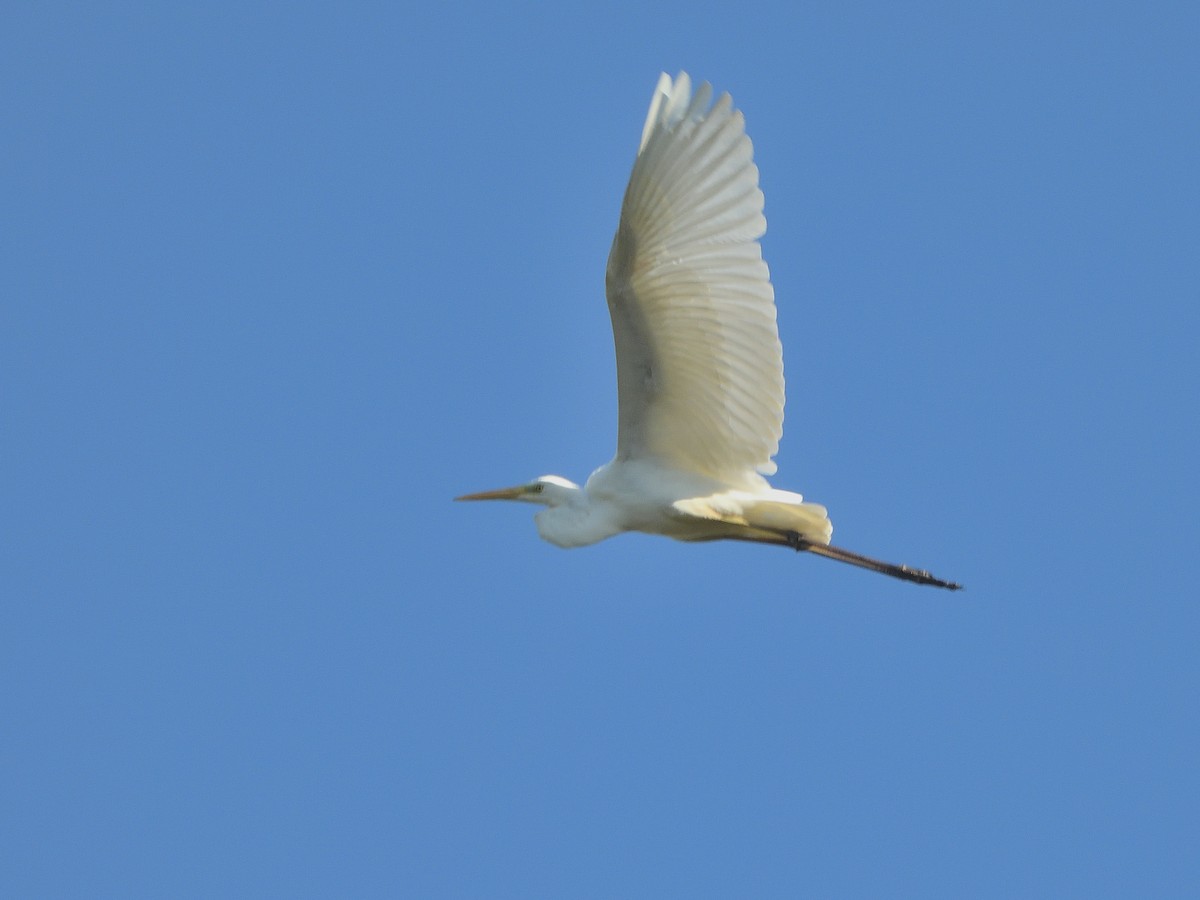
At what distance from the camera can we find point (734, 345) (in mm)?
8758

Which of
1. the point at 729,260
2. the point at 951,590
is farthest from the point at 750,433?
the point at 951,590

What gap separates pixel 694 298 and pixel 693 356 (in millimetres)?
326

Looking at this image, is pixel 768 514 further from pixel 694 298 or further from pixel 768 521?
pixel 694 298

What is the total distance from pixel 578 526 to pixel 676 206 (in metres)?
2.00

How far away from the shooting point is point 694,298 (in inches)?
339

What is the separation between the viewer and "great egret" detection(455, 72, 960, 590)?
27.1 ft

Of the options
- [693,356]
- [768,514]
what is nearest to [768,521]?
[768,514]

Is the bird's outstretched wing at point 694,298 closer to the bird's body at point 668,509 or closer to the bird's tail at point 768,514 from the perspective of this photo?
the bird's body at point 668,509

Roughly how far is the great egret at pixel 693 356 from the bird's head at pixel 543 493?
3cm

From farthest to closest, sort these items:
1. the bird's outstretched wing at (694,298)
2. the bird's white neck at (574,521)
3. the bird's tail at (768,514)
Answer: the bird's white neck at (574,521)
the bird's tail at (768,514)
the bird's outstretched wing at (694,298)

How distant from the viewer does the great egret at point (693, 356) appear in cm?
827

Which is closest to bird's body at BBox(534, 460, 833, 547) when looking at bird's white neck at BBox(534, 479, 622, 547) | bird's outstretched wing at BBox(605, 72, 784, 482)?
bird's white neck at BBox(534, 479, 622, 547)

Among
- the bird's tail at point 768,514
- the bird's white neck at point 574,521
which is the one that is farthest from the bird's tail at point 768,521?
the bird's white neck at point 574,521

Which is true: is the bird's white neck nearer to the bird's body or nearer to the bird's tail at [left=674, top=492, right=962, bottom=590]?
the bird's body
